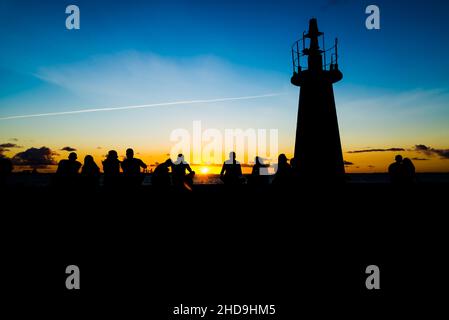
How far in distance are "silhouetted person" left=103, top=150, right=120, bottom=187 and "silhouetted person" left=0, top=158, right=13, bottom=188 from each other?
10.2ft

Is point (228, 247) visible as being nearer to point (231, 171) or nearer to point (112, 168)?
point (231, 171)

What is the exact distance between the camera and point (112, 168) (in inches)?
314

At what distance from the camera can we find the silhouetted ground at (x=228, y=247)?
4.24 metres

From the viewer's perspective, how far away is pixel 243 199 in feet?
28.2

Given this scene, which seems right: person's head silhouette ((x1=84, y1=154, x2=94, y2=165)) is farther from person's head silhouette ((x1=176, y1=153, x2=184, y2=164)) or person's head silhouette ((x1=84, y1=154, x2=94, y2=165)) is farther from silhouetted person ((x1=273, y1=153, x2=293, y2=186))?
silhouetted person ((x1=273, y1=153, x2=293, y2=186))

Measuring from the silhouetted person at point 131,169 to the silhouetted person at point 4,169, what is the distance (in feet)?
12.2

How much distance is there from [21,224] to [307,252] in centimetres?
766

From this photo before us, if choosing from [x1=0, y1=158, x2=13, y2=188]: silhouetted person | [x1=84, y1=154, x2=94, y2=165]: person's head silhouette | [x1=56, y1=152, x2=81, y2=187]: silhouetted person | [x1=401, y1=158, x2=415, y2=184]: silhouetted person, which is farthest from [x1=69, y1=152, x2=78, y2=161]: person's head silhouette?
[x1=401, y1=158, x2=415, y2=184]: silhouetted person

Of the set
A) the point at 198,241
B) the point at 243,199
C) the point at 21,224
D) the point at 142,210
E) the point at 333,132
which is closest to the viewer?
the point at 198,241

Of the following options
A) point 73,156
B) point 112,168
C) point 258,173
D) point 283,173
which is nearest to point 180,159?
point 112,168

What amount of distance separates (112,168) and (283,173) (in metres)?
5.50

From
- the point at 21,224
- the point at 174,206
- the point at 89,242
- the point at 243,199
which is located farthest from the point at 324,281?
the point at 21,224
